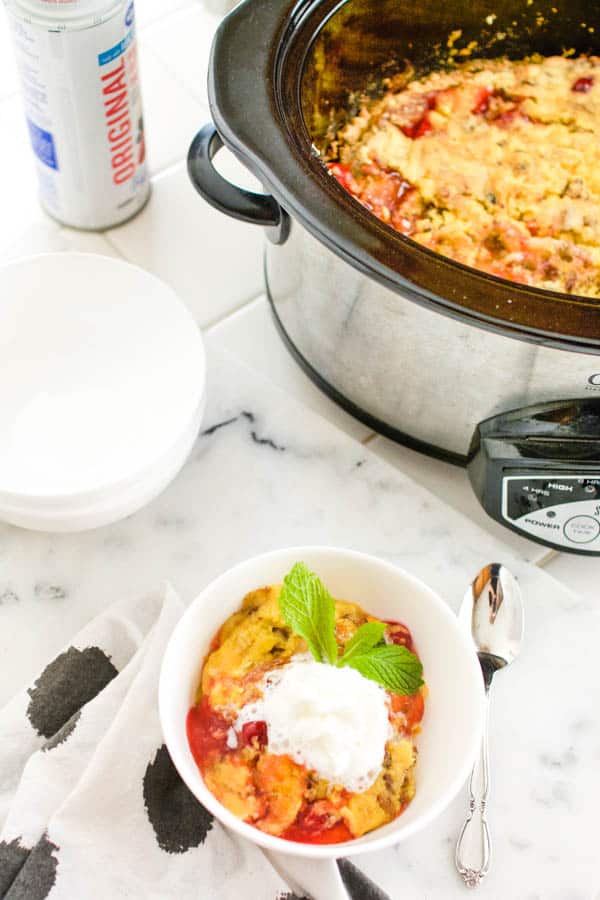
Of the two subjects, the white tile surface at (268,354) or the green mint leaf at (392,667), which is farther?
the white tile surface at (268,354)

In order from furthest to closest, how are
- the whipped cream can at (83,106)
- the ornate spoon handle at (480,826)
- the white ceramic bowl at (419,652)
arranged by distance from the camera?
the whipped cream can at (83,106)
the ornate spoon handle at (480,826)
the white ceramic bowl at (419,652)

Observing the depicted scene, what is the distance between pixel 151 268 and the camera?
1.11m

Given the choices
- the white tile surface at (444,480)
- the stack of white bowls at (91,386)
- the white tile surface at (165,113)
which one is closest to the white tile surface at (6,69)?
the white tile surface at (165,113)

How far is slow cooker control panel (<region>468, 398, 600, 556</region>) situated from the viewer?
826 millimetres

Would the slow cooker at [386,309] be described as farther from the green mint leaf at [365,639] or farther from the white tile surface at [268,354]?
the green mint leaf at [365,639]

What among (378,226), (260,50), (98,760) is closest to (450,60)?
(260,50)

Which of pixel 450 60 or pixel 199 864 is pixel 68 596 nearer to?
pixel 199 864

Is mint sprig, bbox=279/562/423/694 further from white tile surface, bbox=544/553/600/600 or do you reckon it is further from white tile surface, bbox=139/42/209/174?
white tile surface, bbox=139/42/209/174

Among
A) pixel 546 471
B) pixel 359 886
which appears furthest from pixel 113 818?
pixel 546 471

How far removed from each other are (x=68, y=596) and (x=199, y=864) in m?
0.26

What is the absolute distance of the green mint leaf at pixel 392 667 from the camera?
0.71m

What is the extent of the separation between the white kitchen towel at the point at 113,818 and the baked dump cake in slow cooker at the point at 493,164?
47cm

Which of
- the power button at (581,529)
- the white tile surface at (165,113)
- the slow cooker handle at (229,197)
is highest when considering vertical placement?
the slow cooker handle at (229,197)

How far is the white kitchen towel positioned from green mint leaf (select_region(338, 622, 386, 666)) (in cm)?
15
